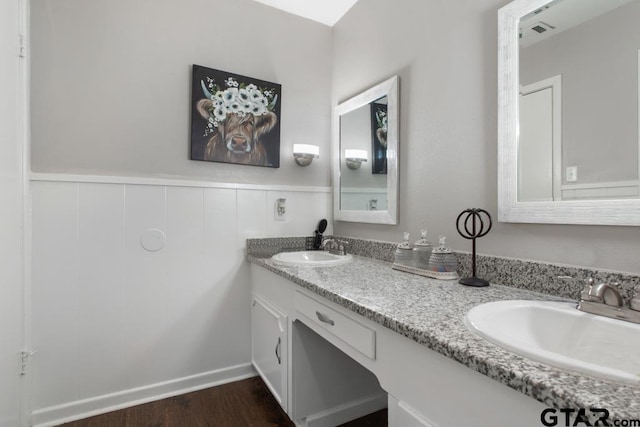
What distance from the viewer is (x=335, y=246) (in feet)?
6.57

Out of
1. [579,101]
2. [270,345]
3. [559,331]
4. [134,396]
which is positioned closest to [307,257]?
[270,345]

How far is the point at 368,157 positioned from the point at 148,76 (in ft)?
4.27

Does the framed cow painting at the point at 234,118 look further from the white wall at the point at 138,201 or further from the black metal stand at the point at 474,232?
the black metal stand at the point at 474,232

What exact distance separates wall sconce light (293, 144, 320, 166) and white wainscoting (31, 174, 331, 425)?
0.23 meters

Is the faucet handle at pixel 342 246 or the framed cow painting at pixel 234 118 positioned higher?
the framed cow painting at pixel 234 118

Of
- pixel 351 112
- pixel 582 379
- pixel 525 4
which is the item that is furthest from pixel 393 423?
pixel 351 112

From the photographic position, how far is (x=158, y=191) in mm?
1751

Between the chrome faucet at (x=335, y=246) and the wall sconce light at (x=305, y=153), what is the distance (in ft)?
1.79

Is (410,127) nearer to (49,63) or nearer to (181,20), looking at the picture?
(181,20)

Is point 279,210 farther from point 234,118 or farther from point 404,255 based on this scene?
point 404,255

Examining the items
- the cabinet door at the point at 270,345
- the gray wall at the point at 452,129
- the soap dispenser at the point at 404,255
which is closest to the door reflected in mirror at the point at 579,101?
the gray wall at the point at 452,129

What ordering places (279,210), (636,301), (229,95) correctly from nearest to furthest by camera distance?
(636,301) → (229,95) → (279,210)

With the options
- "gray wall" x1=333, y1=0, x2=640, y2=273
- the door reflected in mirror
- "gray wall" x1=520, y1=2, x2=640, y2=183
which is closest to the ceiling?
"gray wall" x1=333, y1=0, x2=640, y2=273

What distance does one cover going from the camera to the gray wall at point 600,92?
0.88m
